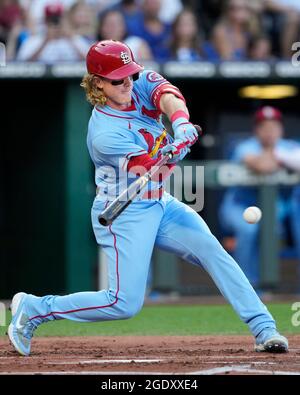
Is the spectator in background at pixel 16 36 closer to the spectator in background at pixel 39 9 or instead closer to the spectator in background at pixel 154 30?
the spectator in background at pixel 39 9

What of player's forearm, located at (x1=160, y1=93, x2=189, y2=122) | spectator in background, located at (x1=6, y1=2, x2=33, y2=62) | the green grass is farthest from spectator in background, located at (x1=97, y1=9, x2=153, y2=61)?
player's forearm, located at (x1=160, y1=93, x2=189, y2=122)

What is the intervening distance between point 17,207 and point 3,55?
85.0 inches

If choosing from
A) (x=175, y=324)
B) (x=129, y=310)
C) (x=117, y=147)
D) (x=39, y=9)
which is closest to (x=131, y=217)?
(x=117, y=147)

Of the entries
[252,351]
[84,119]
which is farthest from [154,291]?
[252,351]

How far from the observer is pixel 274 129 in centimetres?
1045

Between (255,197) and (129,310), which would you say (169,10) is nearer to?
(255,197)

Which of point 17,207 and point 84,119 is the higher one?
point 84,119

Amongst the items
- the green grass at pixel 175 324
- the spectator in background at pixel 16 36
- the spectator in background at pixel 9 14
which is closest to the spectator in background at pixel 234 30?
the spectator in background at pixel 16 36

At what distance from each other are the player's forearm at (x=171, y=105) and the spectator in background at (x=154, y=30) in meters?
5.38

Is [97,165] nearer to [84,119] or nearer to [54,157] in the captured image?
[84,119]

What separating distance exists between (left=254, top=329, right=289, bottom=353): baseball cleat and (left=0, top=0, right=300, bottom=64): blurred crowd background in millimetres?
5361

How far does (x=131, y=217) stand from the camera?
5363mm

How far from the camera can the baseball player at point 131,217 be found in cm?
531

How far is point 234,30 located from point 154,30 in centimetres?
91
